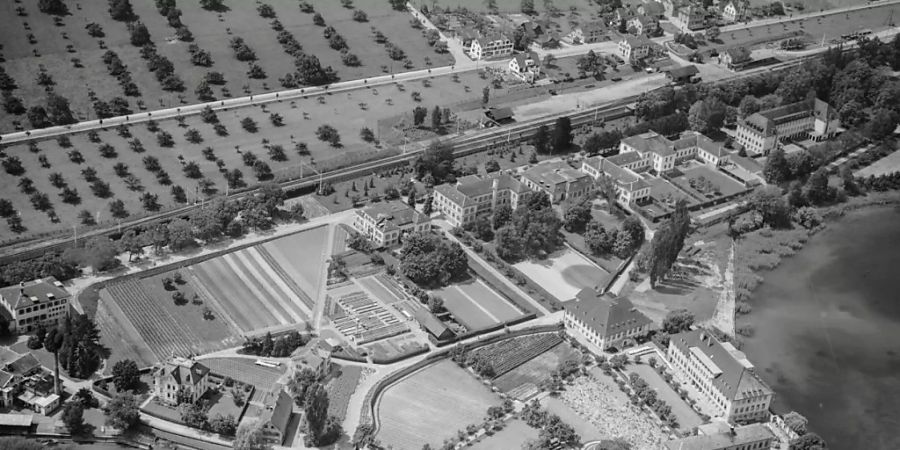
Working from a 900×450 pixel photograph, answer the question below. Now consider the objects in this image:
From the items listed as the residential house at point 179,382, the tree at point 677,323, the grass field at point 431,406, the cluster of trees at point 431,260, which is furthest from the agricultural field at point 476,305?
the residential house at point 179,382

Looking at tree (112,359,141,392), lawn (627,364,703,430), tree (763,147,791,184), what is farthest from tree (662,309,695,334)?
tree (112,359,141,392)

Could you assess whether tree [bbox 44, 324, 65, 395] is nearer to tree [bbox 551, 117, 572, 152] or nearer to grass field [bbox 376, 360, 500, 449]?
grass field [bbox 376, 360, 500, 449]

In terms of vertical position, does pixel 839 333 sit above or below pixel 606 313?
below

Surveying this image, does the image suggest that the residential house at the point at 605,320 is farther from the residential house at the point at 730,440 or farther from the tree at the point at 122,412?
the tree at the point at 122,412

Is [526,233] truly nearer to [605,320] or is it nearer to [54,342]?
[605,320]

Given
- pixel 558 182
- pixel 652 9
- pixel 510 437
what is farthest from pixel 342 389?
pixel 652 9

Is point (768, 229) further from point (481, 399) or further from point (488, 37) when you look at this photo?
point (488, 37)
